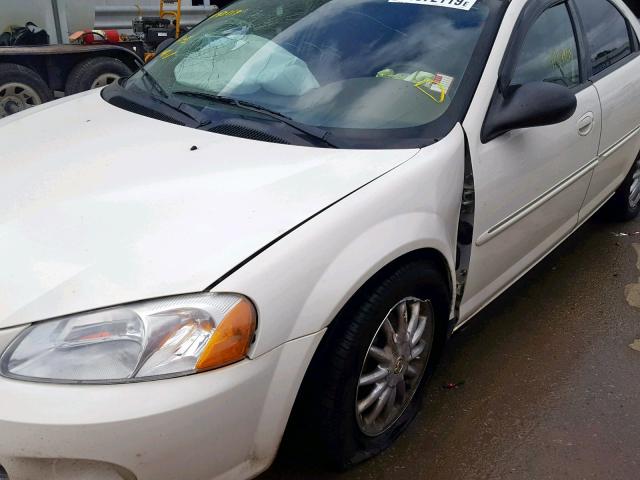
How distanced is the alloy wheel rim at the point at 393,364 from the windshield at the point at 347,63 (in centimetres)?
66

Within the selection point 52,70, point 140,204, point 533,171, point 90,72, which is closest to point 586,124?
point 533,171

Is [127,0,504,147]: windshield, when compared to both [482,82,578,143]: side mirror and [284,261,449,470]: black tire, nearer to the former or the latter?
[482,82,578,143]: side mirror

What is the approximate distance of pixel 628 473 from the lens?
232cm

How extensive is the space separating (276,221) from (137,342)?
1.61 ft

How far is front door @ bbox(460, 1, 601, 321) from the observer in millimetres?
2467

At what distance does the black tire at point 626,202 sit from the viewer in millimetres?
4191

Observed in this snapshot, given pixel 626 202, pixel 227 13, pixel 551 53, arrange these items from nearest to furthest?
pixel 551 53, pixel 227 13, pixel 626 202

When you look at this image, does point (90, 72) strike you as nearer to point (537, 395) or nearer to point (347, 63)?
point (347, 63)

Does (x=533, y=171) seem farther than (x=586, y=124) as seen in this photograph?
No

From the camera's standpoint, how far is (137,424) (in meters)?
1.53

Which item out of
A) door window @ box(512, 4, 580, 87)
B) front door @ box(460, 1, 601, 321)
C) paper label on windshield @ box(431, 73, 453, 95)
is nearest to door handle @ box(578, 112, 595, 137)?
front door @ box(460, 1, 601, 321)

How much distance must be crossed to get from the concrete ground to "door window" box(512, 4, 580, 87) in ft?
3.81

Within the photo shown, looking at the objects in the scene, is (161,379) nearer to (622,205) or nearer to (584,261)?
(584,261)

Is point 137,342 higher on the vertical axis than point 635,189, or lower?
higher
